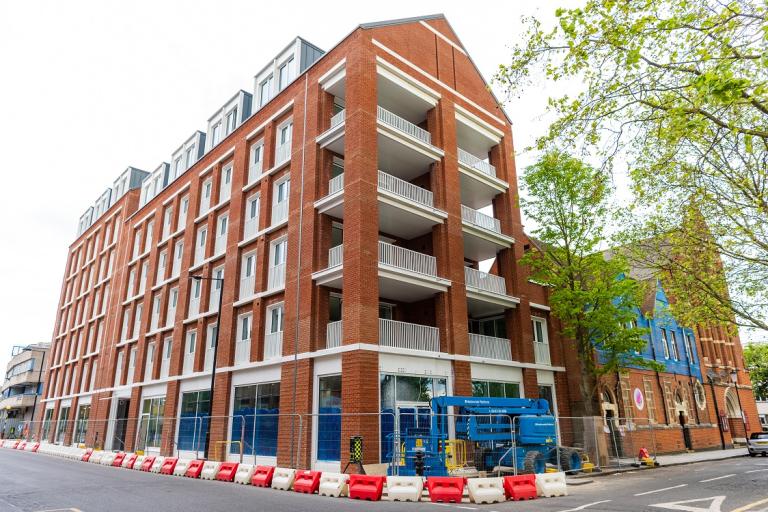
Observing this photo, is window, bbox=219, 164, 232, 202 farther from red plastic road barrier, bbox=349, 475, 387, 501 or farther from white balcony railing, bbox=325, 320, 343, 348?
red plastic road barrier, bbox=349, 475, 387, 501

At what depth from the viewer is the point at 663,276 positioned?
18.8 meters

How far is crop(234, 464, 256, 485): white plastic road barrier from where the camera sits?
15680 millimetres

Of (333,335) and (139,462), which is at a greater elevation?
(333,335)

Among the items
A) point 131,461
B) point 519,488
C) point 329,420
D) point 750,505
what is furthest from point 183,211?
point 750,505

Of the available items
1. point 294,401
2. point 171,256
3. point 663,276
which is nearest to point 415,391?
point 294,401

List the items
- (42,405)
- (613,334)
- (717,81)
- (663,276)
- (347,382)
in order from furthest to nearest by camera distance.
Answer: (42,405) → (613,334) → (663,276) → (347,382) → (717,81)

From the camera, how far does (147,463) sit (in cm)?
2045

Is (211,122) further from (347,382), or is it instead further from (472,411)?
(472,411)

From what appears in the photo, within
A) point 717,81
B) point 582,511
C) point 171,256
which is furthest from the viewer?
point 171,256

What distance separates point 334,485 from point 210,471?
6148 millimetres

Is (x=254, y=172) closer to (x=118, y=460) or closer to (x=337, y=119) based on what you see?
(x=337, y=119)

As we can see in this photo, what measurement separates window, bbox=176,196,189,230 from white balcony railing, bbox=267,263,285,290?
12.0 meters

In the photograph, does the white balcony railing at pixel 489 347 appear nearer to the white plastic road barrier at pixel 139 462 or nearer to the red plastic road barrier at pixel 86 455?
the white plastic road barrier at pixel 139 462

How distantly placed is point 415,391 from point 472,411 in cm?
309
